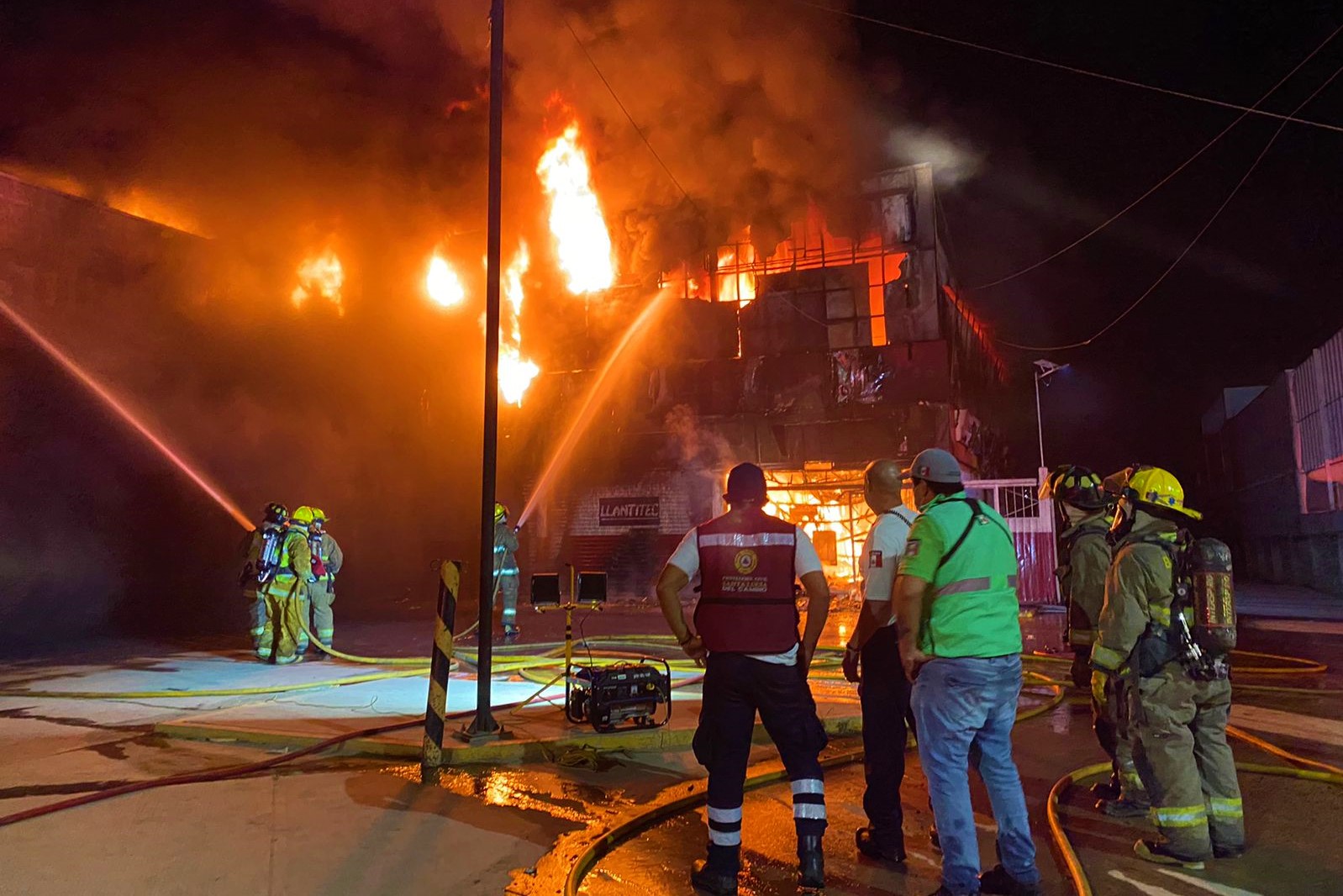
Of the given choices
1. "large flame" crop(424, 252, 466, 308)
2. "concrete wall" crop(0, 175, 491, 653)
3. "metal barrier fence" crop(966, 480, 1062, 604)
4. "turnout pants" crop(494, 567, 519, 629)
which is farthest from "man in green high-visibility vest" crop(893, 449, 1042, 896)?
"large flame" crop(424, 252, 466, 308)

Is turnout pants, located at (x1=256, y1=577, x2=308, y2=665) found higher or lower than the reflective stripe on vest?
lower

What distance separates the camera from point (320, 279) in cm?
1683

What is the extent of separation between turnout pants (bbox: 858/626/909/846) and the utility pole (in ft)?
8.54

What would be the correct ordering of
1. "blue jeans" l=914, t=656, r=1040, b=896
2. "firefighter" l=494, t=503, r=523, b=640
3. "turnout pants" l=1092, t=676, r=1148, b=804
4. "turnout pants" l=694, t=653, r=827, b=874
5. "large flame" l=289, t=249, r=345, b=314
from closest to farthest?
"blue jeans" l=914, t=656, r=1040, b=896 → "turnout pants" l=694, t=653, r=827, b=874 → "turnout pants" l=1092, t=676, r=1148, b=804 → "firefighter" l=494, t=503, r=523, b=640 → "large flame" l=289, t=249, r=345, b=314

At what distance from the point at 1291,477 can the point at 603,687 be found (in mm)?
22205

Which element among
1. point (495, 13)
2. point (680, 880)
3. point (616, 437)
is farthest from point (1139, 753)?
point (616, 437)

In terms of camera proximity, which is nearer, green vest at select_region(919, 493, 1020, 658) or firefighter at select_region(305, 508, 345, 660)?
green vest at select_region(919, 493, 1020, 658)

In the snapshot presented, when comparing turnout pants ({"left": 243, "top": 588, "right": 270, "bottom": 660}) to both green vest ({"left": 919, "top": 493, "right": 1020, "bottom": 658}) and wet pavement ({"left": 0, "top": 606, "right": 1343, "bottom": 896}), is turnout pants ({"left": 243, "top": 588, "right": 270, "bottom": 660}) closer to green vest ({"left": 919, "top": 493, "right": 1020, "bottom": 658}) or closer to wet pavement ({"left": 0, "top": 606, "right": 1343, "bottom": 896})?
wet pavement ({"left": 0, "top": 606, "right": 1343, "bottom": 896})

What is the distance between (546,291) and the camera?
1892 centimetres

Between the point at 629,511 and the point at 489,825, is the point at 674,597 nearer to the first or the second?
the point at 489,825

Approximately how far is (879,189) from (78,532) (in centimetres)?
1772

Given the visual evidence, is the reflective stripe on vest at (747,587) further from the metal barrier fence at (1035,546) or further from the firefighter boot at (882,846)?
the metal barrier fence at (1035,546)

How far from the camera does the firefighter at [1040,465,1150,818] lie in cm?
407

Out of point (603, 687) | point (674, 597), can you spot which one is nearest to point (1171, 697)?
point (674, 597)
